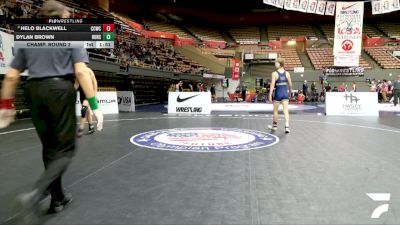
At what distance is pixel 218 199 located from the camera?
3.17 m

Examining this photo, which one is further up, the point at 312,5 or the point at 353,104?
the point at 312,5

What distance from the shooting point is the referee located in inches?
96.0

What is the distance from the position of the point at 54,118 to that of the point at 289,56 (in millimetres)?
35931

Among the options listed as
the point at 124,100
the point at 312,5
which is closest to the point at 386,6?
the point at 312,5

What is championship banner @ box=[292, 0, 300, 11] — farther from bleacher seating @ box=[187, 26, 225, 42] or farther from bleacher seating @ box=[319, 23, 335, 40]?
bleacher seating @ box=[319, 23, 335, 40]

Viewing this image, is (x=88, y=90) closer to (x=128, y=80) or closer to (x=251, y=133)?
(x=251, y=133)

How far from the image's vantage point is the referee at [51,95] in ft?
8.00

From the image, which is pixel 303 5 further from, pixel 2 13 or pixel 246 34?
pixel 246 34

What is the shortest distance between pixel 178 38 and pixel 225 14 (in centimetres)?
1198

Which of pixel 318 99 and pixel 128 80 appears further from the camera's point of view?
pixel 318 99

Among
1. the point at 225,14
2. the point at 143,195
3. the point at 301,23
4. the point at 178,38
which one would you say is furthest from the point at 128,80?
the point at 301,23

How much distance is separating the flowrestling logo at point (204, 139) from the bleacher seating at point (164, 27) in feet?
89.5

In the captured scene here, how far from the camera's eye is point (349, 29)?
1266 cm

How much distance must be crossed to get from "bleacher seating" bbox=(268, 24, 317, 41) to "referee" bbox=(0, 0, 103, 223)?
39.4m
